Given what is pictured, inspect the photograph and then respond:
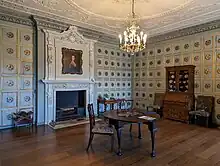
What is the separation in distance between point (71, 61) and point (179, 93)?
4.03 metres

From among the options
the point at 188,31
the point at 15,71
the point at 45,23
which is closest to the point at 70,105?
the point at 15,71

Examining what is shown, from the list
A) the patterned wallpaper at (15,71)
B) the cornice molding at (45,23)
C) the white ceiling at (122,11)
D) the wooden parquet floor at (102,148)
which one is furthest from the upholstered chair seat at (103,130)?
the cornice molding at (45,23)

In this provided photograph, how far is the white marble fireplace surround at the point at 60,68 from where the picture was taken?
17.2 feet

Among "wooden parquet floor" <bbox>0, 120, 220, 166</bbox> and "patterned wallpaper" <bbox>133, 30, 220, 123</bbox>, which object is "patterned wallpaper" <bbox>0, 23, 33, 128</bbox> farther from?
"patterned wallpaper" <bbox>133, 30, 220, 123</bbox>

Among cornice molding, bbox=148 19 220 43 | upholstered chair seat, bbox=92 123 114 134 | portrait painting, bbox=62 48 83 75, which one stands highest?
cornice molding, bbox=148 19 220 43

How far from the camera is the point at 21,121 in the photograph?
15.1 feet

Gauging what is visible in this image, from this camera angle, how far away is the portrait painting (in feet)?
18.4

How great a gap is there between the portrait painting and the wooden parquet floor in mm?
2098

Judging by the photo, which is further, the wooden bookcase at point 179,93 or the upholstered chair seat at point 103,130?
the wooden bookcase at point 179,93

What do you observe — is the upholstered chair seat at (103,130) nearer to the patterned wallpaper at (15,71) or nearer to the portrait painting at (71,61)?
the patterned wallpaper at (15,71)

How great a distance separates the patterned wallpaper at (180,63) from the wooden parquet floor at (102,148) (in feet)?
5.35

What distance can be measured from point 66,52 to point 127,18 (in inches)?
91.8

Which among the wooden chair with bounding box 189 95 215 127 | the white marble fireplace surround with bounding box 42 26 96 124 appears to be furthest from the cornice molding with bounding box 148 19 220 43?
the white marble fireplace surround with bounding box 42 26 96 124

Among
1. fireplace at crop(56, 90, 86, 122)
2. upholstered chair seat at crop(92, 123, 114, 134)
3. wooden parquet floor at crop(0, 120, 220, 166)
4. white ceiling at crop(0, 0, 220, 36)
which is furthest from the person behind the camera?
fireplace at crop(56, 90, 86, 122)
